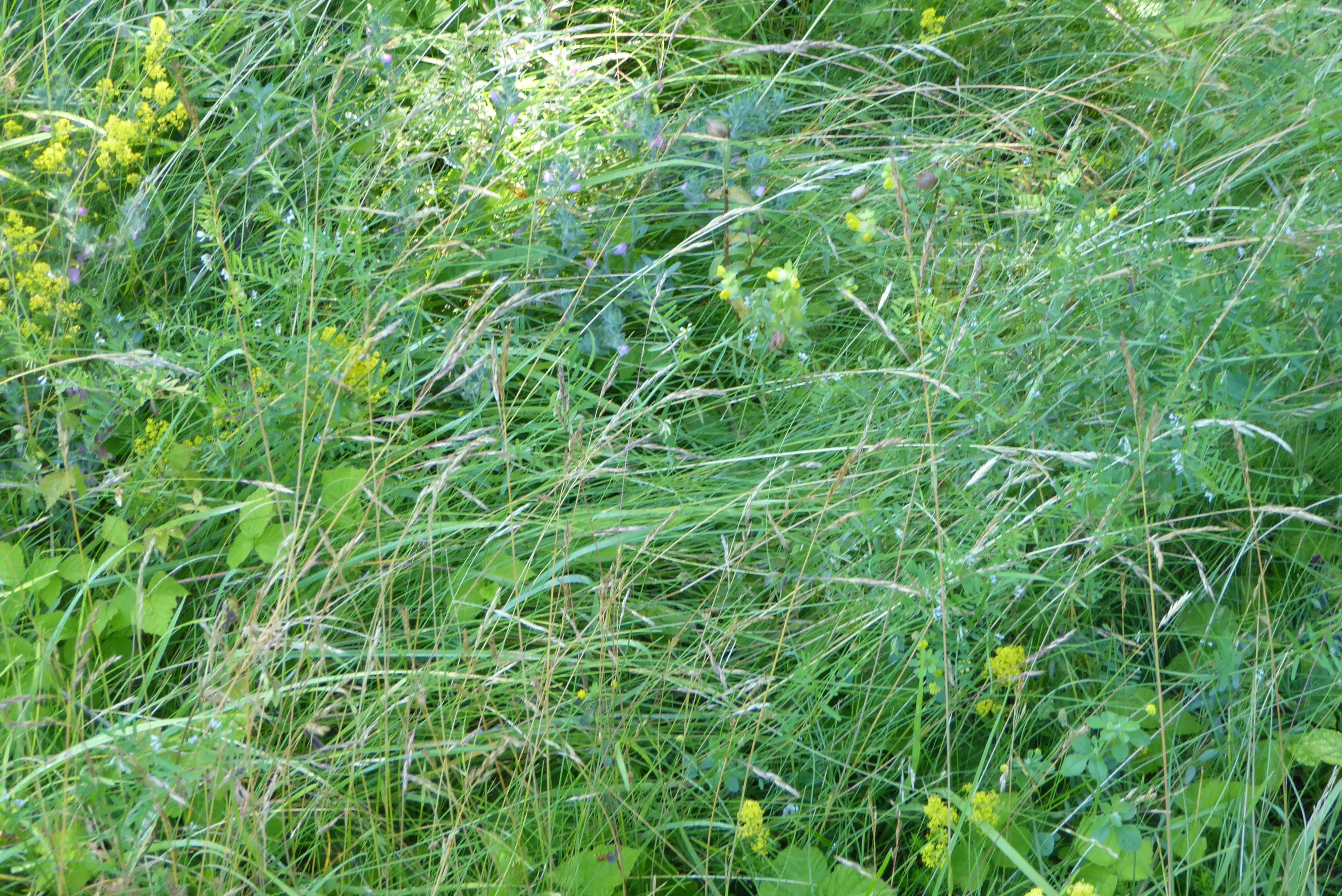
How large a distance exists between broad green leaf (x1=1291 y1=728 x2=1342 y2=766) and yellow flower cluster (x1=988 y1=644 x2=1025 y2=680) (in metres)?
0.39

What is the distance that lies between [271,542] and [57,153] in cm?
109

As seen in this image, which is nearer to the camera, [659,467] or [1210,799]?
[1210,799]

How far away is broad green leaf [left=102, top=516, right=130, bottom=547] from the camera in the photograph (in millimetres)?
1785

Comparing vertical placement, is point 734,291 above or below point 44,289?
below

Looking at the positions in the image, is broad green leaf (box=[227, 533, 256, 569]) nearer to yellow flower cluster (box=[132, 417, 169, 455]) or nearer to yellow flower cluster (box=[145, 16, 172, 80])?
yellow flower cluster (box=[132, 417, 169, 455])

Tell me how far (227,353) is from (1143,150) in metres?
2.01

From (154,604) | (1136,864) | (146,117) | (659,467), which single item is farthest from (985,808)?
(146,117)

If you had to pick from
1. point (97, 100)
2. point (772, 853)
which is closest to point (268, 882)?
point (772, 853)

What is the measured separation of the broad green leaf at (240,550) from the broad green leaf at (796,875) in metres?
0.98

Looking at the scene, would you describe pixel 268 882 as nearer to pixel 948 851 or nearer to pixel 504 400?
pixel 948 851

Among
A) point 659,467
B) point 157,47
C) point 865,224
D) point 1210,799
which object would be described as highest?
point 157,47

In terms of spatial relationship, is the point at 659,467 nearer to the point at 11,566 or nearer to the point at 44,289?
the point at 11,566

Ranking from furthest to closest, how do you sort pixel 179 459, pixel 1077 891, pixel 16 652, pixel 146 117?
pixel 146 117 → pixel 179 459 → pixel 16 652 → pixel 1077 891

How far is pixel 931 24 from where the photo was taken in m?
2.78
